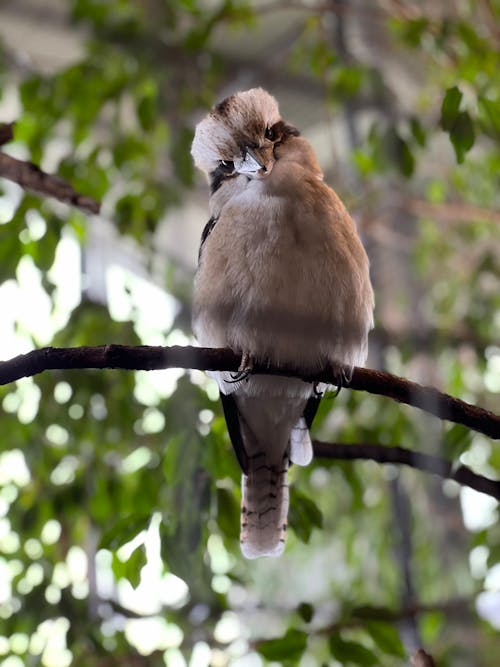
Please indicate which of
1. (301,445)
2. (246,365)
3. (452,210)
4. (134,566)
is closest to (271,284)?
(246,365)

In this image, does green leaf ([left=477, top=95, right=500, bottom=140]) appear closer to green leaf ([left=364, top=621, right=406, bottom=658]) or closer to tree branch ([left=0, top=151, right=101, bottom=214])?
tree branch ([left=0, top=151, right=101, bottom=214])

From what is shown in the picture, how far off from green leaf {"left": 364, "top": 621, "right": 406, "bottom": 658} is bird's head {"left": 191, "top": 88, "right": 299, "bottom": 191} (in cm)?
50

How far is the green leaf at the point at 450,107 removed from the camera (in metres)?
0.91

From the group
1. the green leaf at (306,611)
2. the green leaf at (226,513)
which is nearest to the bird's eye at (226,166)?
the green leaf at (226,513)

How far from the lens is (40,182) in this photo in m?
0.93

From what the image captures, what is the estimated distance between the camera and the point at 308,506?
38.9 inches

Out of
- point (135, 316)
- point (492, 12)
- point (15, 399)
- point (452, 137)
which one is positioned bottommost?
point (15, 399)

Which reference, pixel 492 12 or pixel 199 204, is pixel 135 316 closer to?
pixel 199 204

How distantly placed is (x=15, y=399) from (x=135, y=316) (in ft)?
0.75

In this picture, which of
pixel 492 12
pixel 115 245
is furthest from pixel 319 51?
pixel 115 245

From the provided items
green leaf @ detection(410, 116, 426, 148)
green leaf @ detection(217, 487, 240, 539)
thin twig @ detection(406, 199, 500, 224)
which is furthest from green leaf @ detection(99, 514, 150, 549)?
thin twig @ detection(406, 199, 500, 224)

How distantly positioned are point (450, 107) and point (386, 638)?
57cm

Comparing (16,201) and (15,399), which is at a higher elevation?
(16,201)

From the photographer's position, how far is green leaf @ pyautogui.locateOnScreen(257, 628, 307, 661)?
2.94 feet
